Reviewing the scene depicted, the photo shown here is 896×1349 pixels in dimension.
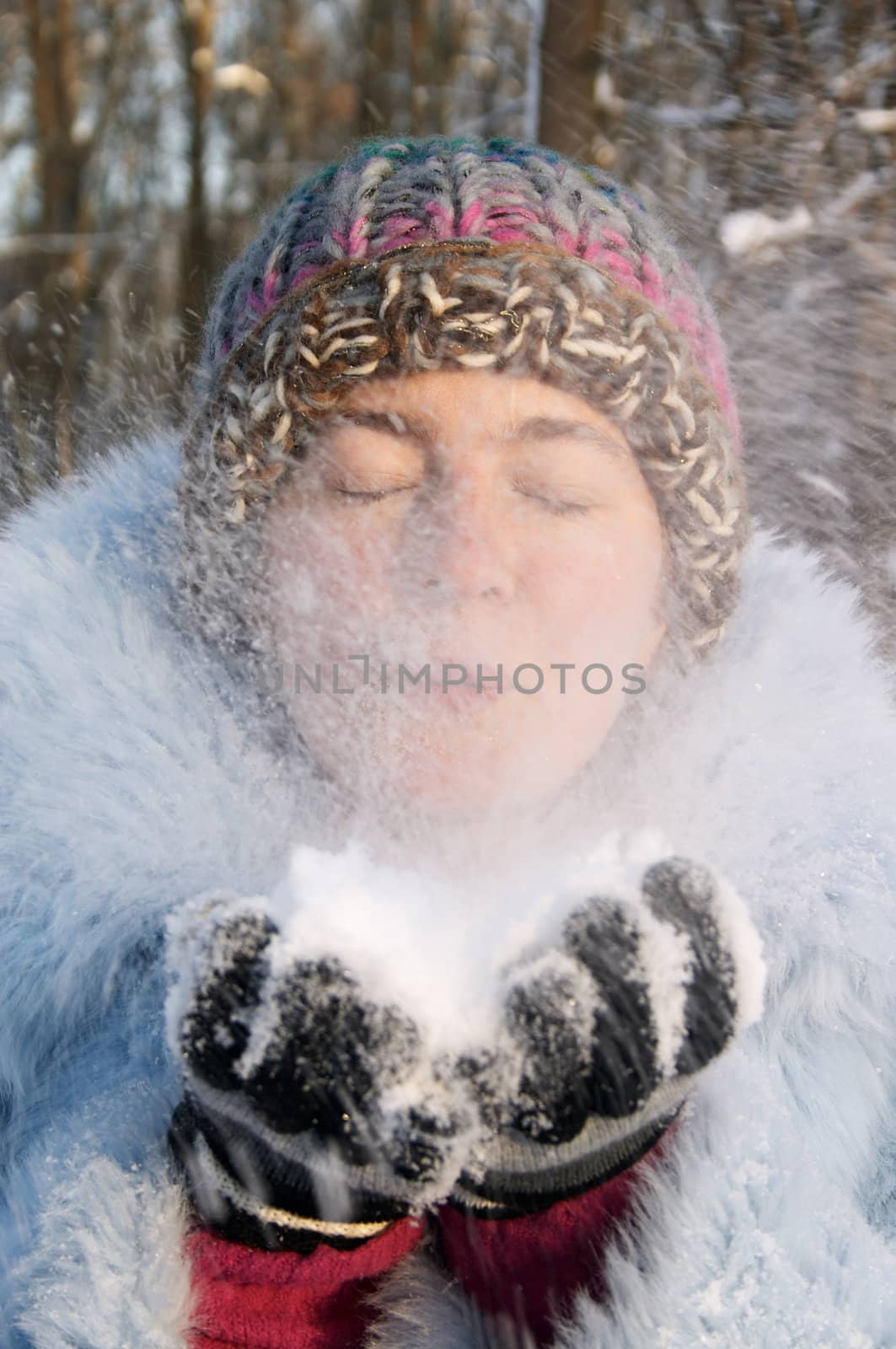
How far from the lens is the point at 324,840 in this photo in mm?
1003

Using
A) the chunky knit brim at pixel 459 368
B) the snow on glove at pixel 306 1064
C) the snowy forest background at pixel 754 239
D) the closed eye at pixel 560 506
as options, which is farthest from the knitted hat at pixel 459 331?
the snow on glove at pixel 306 1064

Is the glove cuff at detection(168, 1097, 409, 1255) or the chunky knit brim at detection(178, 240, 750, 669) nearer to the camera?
the glove cuff at detection(168, 1097, 409, 1255)

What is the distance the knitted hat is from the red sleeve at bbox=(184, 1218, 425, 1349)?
575mm

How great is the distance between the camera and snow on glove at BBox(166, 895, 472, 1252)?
701 millimetres

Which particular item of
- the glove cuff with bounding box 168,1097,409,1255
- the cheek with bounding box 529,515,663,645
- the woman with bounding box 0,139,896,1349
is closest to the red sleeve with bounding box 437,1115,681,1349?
the woman with bounding box 0,139,896,1349

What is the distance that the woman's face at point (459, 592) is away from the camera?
984 mm

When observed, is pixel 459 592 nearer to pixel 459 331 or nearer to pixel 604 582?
pixel 604 582

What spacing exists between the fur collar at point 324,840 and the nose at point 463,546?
24 centimetres

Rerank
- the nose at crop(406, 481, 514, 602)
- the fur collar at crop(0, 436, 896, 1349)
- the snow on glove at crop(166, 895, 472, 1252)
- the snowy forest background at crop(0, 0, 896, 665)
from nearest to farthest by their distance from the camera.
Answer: the snow on glove at crop(166, 895, 472, 1252) < the fur collar at crop(0, 436, 896, 1349) < the nose at crop(406, 481, 514, 602) < the snowy forest background at crop(0, 0, 896, 665)

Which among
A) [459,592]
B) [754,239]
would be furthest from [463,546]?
[754,239]

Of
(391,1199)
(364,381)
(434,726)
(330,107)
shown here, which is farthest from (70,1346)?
(330,107)

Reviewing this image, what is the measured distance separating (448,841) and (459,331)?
0.50 m

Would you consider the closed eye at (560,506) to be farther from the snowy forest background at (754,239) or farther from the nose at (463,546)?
the snowy forest background at (754,239)

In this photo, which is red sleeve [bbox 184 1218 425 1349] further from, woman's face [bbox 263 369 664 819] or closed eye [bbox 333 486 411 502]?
closed eye [bbox 333 486 411 502]
